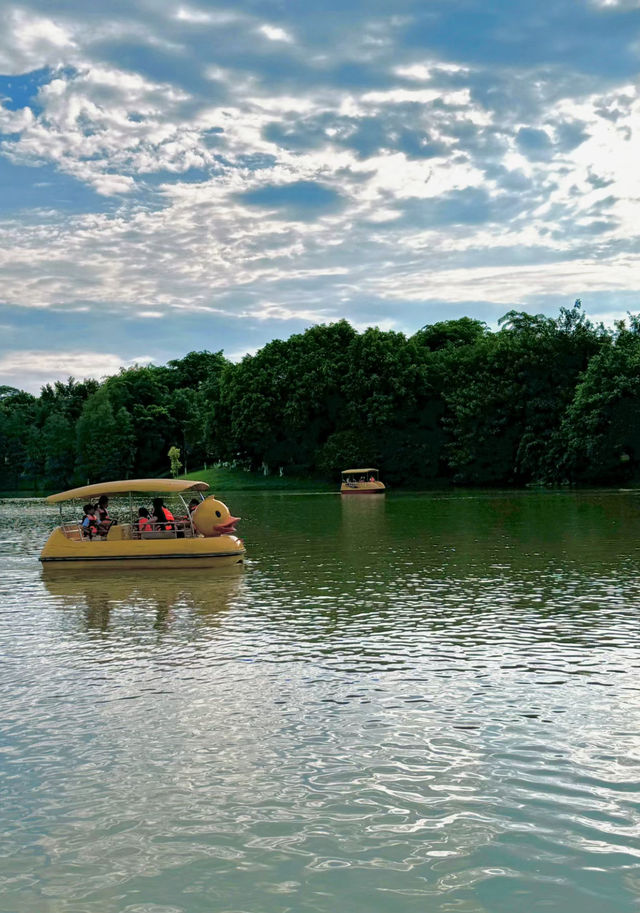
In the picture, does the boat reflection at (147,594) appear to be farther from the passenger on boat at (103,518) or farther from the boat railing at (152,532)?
the passenger on boat at (103,518)

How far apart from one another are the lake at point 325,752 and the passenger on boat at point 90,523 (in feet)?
21.7

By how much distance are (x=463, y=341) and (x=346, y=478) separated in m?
28.4

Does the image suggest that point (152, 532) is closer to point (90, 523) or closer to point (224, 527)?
point (224, 527)

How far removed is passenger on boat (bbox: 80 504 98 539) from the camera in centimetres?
2703

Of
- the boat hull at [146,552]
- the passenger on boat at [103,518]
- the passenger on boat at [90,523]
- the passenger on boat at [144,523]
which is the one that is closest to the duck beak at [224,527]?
the boat hull at [146,552]

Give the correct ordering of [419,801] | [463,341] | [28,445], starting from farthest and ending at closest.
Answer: [28,445] < [463,341] < [419,801]

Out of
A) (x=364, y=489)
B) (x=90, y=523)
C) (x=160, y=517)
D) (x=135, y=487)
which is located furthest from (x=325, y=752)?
(x=364, y=489)

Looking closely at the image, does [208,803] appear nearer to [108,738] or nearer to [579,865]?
[108,738]

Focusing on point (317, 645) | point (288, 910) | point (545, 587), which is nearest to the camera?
point (288, 910)

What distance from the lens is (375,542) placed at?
32.4m

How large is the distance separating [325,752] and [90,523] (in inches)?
765

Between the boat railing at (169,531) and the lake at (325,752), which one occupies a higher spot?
the boat railing at (169,531)

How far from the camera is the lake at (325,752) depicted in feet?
21.8

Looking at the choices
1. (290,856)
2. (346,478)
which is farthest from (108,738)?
(346,478)
